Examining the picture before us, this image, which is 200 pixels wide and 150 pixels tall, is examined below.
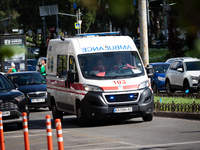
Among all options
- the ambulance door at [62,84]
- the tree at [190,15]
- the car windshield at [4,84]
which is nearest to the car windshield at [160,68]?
the ambulance door at [62,84]

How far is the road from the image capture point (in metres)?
8.22

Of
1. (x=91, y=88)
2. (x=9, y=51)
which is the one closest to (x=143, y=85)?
(x=91, y=88)

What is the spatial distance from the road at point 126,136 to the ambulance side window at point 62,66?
1547mm

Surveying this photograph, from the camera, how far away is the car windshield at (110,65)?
11.7 metres

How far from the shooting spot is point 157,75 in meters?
24.1

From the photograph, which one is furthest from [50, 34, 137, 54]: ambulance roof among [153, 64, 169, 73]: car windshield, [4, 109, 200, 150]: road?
[153, 64, 169, 73]: car windshield

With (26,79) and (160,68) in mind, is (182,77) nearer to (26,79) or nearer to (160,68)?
(160,68)

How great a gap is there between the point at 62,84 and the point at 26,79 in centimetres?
695

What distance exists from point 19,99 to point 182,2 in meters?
11.3

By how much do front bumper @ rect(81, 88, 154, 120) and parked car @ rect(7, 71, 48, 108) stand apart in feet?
23.9

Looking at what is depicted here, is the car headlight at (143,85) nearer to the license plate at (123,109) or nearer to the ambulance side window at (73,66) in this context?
the license plate at (123,109)

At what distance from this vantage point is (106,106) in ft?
36.5

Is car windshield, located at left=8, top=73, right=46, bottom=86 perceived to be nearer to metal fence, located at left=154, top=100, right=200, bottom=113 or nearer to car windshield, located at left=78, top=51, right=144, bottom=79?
metal fence, located at left=154, top=100, right=200, bottom=113

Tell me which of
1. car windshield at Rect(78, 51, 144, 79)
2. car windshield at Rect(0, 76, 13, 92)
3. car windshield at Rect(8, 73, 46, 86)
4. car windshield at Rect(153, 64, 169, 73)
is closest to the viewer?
car windshield at Rect(78, 51, 144, 79)
